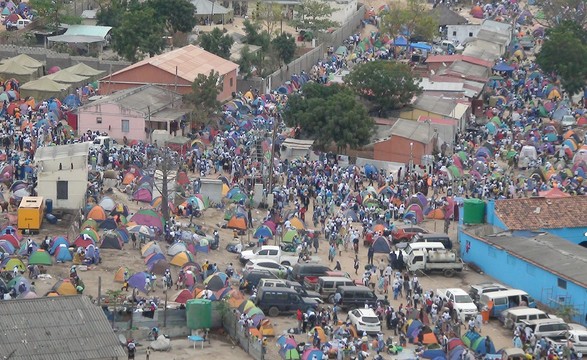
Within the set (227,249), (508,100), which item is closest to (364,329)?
(227,249)

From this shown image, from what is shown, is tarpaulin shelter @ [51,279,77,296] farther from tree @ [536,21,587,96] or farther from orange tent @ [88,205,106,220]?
tree @ [536,21,587,96]

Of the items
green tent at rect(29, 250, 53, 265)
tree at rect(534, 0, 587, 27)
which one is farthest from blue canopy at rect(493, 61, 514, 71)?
green tent at rect(29, 250, 53, 265)

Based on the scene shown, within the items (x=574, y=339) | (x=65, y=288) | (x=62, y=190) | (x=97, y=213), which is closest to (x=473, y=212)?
(x=574, y=339)

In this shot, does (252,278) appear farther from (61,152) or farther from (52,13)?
(52,13)

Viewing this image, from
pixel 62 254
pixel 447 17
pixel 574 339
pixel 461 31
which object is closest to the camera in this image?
pixel 574 339

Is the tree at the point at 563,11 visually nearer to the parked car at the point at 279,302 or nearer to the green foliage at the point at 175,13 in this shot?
the green foliage at the point at 175,13

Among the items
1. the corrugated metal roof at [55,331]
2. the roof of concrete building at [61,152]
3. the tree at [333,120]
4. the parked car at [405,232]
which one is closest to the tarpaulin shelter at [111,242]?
the roof of concrete building at [61,152]

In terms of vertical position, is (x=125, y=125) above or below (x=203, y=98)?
below
